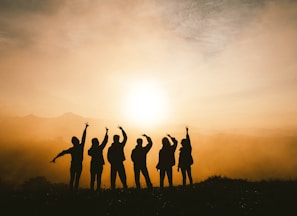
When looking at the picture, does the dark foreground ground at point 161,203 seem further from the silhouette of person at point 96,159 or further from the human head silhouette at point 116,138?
the human head silhouette at point 116,138

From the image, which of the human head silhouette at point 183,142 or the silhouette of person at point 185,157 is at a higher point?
the human head silhouette at point 183,142

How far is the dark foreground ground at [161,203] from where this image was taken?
11.9m

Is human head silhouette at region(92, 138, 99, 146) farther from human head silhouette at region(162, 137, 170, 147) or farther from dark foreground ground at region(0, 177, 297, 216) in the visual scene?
human head silhouette at region(162, 137, 170, 147)

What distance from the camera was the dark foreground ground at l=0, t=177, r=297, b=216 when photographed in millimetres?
11883

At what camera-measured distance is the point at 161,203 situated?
12906 millimetres

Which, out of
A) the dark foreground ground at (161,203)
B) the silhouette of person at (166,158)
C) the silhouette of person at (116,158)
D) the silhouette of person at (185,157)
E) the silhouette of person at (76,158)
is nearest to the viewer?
the dark foreground ground at (161,203)

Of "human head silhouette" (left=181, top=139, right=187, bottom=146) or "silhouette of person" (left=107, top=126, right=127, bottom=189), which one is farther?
"human head silhouette" (left=181, top=139, right=187, bottom=146)

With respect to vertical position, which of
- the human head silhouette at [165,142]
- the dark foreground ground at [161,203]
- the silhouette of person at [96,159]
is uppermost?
the human head silhouette at [165,142]

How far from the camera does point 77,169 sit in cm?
1728

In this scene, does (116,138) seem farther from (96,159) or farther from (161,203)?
(161,203)

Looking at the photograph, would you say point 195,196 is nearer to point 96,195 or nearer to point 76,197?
point 96,195

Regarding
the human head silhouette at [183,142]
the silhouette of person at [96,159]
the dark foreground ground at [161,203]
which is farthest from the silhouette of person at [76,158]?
the human head silhouette at [183,142]

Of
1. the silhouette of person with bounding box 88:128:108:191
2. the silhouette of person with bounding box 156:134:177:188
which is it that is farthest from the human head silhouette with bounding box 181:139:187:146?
the silhouette of person with bounding box 88:128:108:191

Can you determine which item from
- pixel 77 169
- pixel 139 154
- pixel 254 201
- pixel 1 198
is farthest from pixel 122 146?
pixel 254 201
